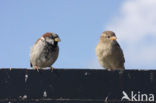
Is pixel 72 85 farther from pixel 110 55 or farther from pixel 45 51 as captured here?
pixel 110 55

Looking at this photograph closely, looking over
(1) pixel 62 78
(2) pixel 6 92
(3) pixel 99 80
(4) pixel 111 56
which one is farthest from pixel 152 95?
(4) pixel 111 56

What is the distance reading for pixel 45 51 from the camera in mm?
6172

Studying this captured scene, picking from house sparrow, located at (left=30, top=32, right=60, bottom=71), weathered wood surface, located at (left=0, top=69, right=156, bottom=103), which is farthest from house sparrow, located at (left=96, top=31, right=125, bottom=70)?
weathered wood surface, located at (left=0, top=69, right=156, bottom=103)

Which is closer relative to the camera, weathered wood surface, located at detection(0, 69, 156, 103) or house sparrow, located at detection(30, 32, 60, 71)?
weathered wood surface, located at detection(0, 69, 156, 103)

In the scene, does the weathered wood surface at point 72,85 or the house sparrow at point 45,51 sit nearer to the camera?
the weathered wood surface at point 72,85

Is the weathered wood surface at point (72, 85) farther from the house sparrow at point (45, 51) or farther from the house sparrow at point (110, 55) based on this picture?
the house sparrow at point (110, 55)

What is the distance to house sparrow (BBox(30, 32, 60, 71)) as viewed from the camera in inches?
240

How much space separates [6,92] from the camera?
371 cm

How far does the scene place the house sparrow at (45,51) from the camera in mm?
6090

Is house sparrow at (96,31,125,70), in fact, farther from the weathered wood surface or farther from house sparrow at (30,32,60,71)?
the weathered wood surface

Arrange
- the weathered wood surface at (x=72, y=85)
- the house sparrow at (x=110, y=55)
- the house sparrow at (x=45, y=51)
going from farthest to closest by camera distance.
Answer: the house sparrow at (x=110, y=55) < the house sparrow at (x=45, y=51) < the weathered wood surface at (x=72, y=85)

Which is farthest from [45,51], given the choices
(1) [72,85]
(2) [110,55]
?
(1) [72,85]

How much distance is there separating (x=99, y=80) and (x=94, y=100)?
0.83 ft

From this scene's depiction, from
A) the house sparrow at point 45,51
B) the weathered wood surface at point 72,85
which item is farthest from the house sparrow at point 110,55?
the weathered wood surface at point 72,85
